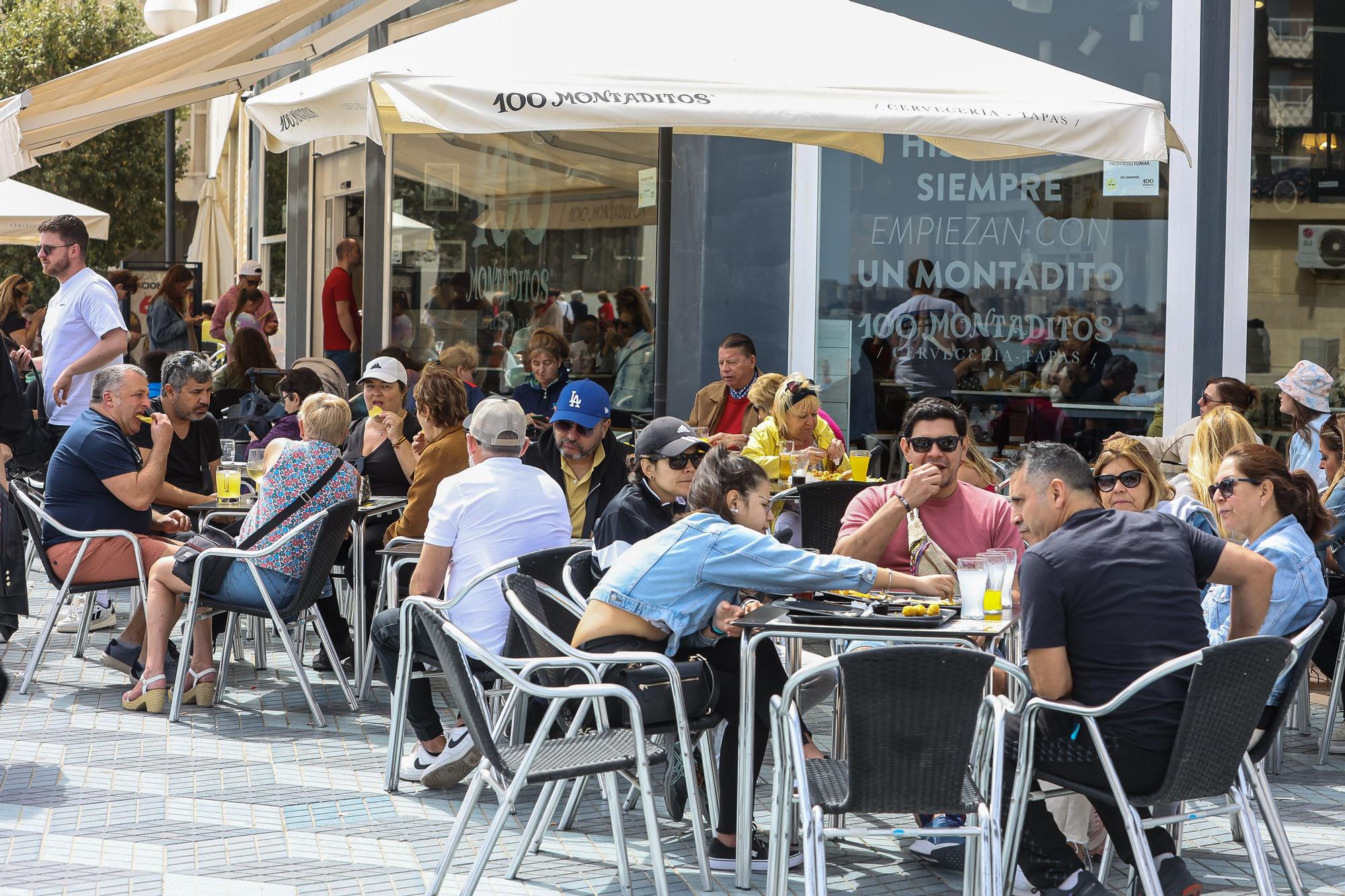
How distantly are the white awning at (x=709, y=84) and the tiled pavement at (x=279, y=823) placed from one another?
8.12 ft

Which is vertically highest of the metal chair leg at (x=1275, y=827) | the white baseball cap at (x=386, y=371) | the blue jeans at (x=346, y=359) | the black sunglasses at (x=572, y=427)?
the blue jeans at (x=346, y=359)

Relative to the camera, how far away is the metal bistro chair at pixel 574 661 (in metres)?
4.21

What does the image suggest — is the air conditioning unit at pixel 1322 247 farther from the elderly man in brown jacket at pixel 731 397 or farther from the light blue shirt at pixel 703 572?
the light blue shirt at pixel 703 572

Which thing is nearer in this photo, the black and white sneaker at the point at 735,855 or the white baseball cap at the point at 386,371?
the black and white sneaker at the point at 735,855

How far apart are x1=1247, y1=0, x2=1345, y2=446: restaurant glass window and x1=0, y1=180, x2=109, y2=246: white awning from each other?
10.2 m

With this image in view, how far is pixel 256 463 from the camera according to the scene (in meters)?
7.36

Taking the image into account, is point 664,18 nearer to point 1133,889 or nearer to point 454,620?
point 454,620

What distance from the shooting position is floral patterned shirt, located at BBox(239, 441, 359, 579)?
6.28 m

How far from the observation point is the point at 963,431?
528 centimetres

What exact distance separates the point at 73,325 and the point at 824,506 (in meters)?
4.78

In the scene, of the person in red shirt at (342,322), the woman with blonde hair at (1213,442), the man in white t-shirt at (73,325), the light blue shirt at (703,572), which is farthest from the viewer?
the person in red shirt at (342,322)

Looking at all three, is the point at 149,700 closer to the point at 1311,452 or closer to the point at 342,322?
the point at 1311,452

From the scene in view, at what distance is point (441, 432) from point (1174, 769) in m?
3.92

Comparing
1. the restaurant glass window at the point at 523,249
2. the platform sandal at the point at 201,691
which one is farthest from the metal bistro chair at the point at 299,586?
the restaurant glass window at the point at 523,249
